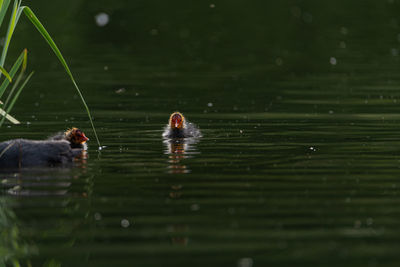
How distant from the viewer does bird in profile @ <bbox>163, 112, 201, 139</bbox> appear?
1430cm

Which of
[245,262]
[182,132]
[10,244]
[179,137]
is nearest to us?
[245,262]

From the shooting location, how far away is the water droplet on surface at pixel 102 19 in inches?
1426

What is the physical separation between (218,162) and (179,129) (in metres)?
2.74

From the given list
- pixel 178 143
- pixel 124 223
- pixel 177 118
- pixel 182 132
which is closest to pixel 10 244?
pixel 124 223

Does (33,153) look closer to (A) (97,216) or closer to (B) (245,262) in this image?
(A) (97,216)

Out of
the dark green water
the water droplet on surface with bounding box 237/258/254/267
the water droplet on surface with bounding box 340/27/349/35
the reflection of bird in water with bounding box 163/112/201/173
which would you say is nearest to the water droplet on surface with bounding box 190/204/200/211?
the dark green water

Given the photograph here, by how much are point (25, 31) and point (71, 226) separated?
86.2 ft

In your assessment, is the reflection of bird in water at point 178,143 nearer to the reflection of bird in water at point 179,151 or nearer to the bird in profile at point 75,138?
the reflection of bird in water at point 179,151

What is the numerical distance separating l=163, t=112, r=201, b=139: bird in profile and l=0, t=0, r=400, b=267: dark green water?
24 centimetres

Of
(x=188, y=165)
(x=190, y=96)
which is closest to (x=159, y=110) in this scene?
(x=190, y=96)

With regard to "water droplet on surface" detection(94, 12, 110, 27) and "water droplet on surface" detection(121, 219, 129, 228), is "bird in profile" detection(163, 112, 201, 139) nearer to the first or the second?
"water droplet on surface" detection(121, 219, 129, 228)

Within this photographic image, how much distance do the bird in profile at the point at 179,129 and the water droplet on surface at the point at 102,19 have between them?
21.8 metres

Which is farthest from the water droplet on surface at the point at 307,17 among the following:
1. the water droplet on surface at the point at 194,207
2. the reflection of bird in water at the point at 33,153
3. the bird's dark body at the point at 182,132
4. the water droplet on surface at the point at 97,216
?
the water droplet on surface at the point at 97,216

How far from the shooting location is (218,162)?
11695 mm
